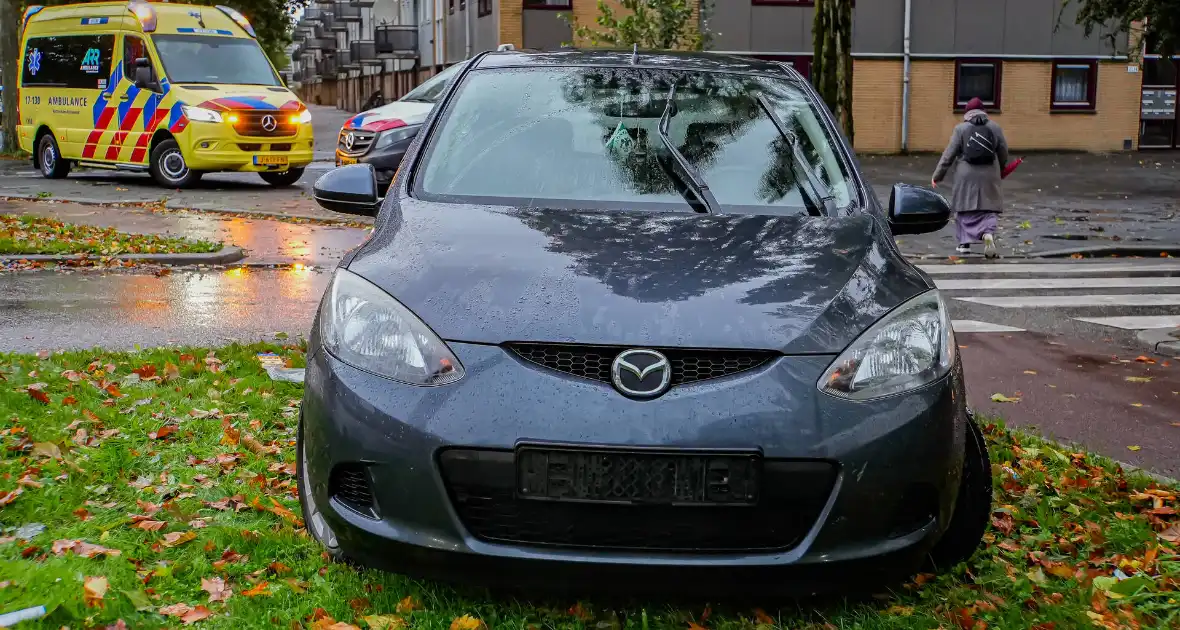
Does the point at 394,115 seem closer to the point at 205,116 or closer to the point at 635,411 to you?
the point at 205,116

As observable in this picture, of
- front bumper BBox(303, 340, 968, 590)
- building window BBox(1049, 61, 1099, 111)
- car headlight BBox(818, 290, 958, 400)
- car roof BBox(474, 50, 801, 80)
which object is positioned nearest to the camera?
front bumper BBox(303, 340, 968, 590)

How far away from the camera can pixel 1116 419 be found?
21.1 ft

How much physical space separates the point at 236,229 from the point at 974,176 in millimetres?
8258

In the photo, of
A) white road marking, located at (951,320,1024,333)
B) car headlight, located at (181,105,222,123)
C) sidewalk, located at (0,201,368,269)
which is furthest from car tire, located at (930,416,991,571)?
car headlight, located at (181,105,222,123)

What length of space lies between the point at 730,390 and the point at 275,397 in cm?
340

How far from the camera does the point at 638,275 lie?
3.43 meters

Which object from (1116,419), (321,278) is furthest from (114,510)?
(321,278)

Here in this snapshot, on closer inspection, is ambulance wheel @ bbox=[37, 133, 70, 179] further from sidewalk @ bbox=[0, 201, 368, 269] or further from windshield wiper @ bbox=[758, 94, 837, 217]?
windshield wiper @ bbox=[758, 94, 837, 217]

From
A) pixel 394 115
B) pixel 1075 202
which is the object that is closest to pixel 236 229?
pixel 394 115

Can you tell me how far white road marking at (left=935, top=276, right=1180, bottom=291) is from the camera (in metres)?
12.0

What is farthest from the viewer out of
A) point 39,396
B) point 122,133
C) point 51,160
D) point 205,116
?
point 51,160

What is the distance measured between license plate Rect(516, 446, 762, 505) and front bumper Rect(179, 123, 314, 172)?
56.9 feet

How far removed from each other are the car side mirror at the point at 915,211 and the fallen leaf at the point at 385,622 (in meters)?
2.19

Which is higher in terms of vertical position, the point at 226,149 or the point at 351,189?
the point at 351,189
